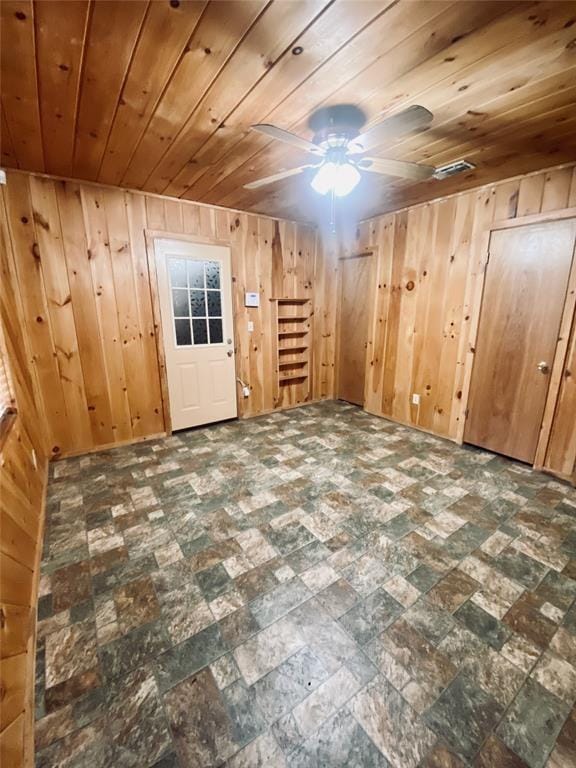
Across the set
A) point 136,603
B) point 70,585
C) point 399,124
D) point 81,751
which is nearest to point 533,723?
point 81,751

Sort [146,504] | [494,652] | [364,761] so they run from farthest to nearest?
[146,504] → [494,652] → [364,761]

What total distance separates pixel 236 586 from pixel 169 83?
8.21 feet

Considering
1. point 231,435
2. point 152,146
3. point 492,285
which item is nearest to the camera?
point 152,146

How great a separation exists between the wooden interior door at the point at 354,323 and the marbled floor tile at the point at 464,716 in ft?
11.1

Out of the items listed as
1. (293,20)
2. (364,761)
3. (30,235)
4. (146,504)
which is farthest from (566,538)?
(30,235)

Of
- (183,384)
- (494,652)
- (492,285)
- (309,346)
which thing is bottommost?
(494,652)

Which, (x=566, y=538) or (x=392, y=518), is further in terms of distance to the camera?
(x=392, y=518)

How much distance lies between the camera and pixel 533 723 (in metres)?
Answer: 1.09

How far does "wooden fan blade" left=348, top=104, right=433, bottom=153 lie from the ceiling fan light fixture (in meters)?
0.23

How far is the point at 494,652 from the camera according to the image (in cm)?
131

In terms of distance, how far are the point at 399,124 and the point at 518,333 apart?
2.12 metres

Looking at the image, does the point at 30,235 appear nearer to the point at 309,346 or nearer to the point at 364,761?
the point at 309,346

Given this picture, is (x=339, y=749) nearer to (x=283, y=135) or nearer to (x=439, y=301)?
(x=283, y=135)

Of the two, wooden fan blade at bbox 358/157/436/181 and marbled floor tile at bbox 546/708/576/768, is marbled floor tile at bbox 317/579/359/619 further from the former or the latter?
wooden fan blade at bbox 358/157/436/181
